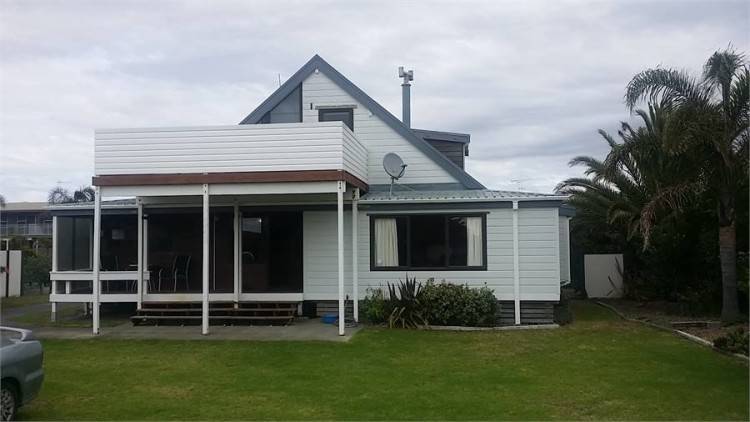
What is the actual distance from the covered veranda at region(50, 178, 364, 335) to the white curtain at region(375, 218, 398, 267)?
65 centimetres

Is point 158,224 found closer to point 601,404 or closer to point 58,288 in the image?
point 58,288

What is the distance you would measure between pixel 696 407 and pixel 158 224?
42.2 ft

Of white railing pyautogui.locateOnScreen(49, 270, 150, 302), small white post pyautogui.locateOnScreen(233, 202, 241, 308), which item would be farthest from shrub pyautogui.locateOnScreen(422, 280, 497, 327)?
white railing pyautogui.locateOnScreen(49, 270, 150, 302)

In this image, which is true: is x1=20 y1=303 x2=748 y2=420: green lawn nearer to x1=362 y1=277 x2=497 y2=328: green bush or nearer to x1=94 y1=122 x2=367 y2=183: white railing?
x1=362 y1=277 x2=497 y2=328: green bush

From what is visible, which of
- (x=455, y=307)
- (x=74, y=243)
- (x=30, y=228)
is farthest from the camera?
(x=30, y=228)

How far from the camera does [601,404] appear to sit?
293 inches

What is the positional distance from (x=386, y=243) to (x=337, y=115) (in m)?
4.06

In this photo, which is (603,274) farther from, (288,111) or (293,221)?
(288,111)

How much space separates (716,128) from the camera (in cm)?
1213

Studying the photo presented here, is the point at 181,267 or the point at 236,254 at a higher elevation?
the point at 236,254

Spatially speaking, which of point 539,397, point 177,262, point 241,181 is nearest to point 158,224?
point 177,262

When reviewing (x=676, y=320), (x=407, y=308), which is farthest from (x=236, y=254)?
(x=676, y=320)

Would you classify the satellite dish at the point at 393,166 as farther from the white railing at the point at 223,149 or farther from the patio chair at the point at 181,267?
the patio chair at the point at 181,267

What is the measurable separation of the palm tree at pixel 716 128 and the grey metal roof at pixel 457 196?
258cm
